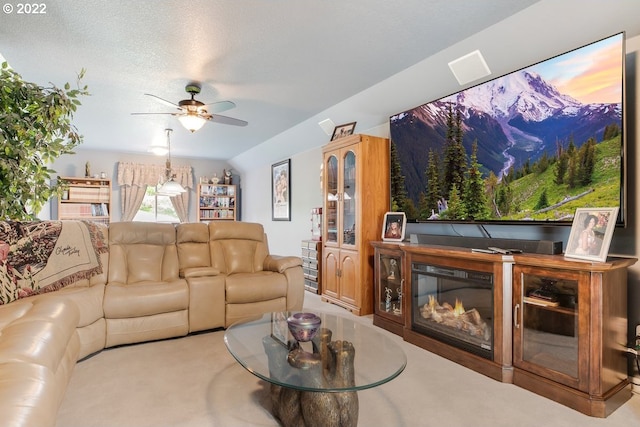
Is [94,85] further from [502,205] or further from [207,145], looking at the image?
[502,205]

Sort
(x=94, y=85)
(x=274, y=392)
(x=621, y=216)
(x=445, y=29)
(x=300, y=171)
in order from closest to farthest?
(x=274, y=392)
(x=621, y=216)
(x=445, y=29)
(x=94, y=85)
(x=300, y=171)

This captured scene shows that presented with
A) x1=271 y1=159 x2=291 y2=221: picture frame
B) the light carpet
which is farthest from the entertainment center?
x1=271 y1=159 x2=291 y2=221: picture frame

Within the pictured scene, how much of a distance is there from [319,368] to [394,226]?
2151mm

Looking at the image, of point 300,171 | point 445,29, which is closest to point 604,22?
point 445,29

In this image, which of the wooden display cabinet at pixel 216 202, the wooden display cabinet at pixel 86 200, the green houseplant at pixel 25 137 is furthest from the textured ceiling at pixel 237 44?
the wooden display cabinet at pixel 216 202

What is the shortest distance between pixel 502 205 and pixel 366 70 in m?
1.73

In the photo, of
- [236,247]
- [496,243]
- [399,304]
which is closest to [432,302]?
[399,304]

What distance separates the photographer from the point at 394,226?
3.49 m

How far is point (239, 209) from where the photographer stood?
8508 mm

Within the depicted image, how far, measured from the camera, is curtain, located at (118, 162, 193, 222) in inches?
285

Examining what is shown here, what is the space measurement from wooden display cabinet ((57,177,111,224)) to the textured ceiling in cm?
310

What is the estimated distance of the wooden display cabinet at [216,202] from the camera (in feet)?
26.2

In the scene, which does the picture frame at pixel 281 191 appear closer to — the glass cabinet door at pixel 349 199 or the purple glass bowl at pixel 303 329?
the glass cabinet door at pixel 349 199

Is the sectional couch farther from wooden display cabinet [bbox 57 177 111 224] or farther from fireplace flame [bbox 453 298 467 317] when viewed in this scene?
wooden display cabinet [bbox 57 177 111 224]
